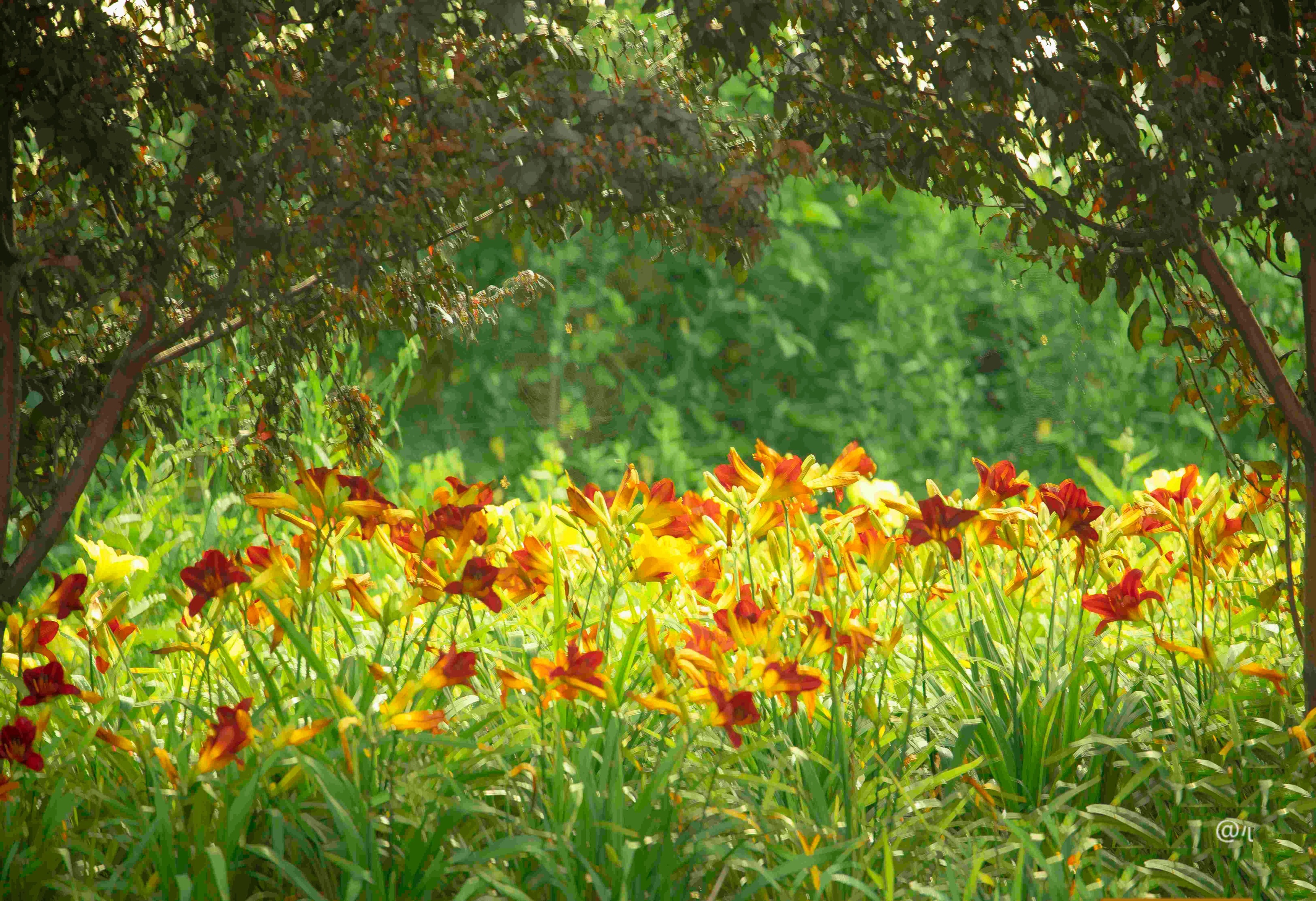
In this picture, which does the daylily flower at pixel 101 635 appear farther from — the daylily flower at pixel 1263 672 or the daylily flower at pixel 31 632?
the daylily flower at pixel 1263 672

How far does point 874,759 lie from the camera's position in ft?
7.41

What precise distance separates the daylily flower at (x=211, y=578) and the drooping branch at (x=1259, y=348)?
76.5 inches

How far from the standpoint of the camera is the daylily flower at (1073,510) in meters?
→ 2.30

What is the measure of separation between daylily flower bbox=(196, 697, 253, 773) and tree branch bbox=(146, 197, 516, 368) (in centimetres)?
104

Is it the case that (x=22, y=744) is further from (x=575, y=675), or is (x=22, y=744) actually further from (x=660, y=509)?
(x=660, y=509)

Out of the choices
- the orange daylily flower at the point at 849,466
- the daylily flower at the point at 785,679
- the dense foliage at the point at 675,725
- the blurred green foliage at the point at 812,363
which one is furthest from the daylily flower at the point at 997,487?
the blurred green foliage at the point at 812,363

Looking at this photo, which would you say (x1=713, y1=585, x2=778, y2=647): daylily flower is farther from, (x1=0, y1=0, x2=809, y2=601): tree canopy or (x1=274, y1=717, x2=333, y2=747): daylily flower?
(x1=0, y1=0, x2=809, y2=601): tree canopy

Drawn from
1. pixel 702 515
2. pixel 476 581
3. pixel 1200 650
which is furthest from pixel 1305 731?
pixel 476 581

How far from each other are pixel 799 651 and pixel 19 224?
82.1 inches

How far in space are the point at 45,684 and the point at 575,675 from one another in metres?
0.91

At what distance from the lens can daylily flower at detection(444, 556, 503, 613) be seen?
2029 mm

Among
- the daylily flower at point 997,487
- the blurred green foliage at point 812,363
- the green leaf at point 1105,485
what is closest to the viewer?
the daylily flower at point 997,487

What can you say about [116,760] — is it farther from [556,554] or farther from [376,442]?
[376,442]

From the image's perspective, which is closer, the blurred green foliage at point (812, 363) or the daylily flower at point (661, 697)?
the daylily flower at point (661, 697)
